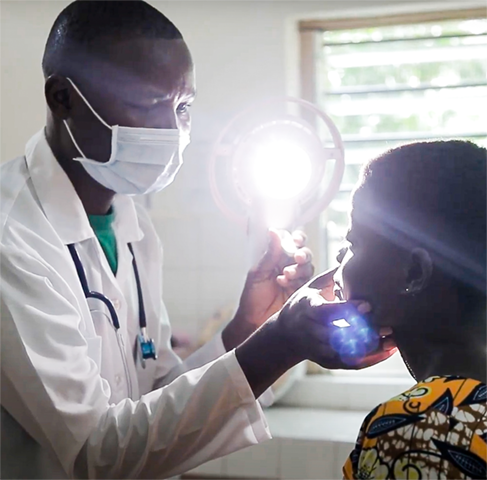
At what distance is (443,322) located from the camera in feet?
2.91

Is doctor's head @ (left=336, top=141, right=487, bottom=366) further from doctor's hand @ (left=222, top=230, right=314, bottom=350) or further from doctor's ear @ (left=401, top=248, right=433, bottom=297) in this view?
doctor's hand @ (left=222, top=230, right=314, bottom=350)

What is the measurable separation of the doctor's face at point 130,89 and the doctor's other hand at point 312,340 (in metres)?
0.42

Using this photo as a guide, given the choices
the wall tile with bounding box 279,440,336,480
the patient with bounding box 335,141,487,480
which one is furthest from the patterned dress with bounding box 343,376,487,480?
the wall tile with bounding box 279,440,336,480

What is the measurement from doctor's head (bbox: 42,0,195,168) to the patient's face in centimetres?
40

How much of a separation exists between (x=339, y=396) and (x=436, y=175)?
1.23 metres

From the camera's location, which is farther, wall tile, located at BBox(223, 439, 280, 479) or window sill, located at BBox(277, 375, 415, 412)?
window sill, located at BBox(277, 375, 415, 412)

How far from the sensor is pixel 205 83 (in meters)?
2.00

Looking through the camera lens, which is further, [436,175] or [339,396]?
[339,396]

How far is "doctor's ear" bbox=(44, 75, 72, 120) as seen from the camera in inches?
45.8

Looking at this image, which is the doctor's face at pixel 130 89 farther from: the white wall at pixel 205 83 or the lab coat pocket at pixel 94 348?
Answer: the white wall at pixel 205 83

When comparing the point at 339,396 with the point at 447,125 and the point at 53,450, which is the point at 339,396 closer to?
the point at 447,125

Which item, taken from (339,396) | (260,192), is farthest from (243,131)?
(339,396)

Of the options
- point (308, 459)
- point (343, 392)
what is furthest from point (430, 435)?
point (343, 392)

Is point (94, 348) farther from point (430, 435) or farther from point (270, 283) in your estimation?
point (430, 435)
